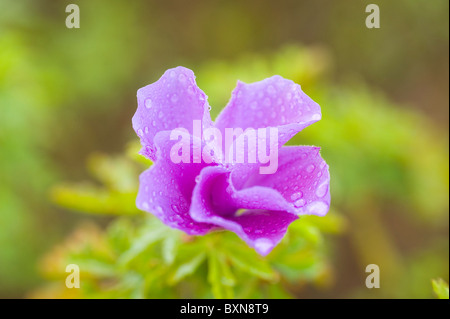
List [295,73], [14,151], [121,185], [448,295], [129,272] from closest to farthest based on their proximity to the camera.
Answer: [448,295], [129,272], [121,185], [295,73], [14,151]

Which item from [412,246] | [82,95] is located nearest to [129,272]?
[82,95]

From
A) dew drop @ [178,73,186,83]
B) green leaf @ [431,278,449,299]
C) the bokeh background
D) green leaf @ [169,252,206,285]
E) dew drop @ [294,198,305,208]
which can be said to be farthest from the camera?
the bokeh background

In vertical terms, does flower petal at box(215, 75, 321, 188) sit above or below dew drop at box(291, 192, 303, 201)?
above

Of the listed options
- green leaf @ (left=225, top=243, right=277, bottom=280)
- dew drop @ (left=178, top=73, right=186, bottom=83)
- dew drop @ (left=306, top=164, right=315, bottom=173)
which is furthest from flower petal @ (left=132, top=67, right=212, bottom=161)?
green leaf @ (left=225, top=243, right=277, bottom=280)

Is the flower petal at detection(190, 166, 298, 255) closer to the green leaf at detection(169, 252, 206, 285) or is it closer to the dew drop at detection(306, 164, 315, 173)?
the dew drop at detection(306, 164, 315, 173)

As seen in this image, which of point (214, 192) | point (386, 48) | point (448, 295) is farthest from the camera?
point (386, 48)

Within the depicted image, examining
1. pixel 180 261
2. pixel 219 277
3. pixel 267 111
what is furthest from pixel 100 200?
pixel 267 111

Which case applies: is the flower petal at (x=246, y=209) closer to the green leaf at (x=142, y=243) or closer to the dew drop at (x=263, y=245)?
the dew drop at (x=263, y=245)

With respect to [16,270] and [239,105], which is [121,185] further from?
[16,270]
